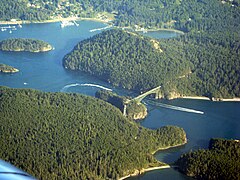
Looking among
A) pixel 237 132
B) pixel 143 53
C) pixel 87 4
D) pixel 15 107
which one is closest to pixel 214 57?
pixel 143 53

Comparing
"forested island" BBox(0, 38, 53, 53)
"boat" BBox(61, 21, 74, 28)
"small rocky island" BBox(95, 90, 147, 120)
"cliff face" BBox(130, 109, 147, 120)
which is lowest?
"cliff face" BBox(130, 109, 147, 120)

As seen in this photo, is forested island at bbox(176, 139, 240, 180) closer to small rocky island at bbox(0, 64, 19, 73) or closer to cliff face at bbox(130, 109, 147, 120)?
cliff face at bbox(130, 109, 147, 120)

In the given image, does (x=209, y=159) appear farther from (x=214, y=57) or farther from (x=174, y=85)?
(x=214, y=57)

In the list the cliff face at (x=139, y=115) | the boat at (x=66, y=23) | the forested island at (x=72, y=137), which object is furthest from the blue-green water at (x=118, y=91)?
the boat at (x=66, y=23)

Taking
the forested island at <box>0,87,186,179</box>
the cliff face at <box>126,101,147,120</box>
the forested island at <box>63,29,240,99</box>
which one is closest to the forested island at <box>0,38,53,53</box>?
the forested island at <box>63,29,240,99</box>

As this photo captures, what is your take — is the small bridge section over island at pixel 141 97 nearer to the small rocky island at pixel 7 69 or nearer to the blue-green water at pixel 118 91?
the blue-green water at pixel 118 91

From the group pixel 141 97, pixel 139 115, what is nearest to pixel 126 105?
pixel 139 115
